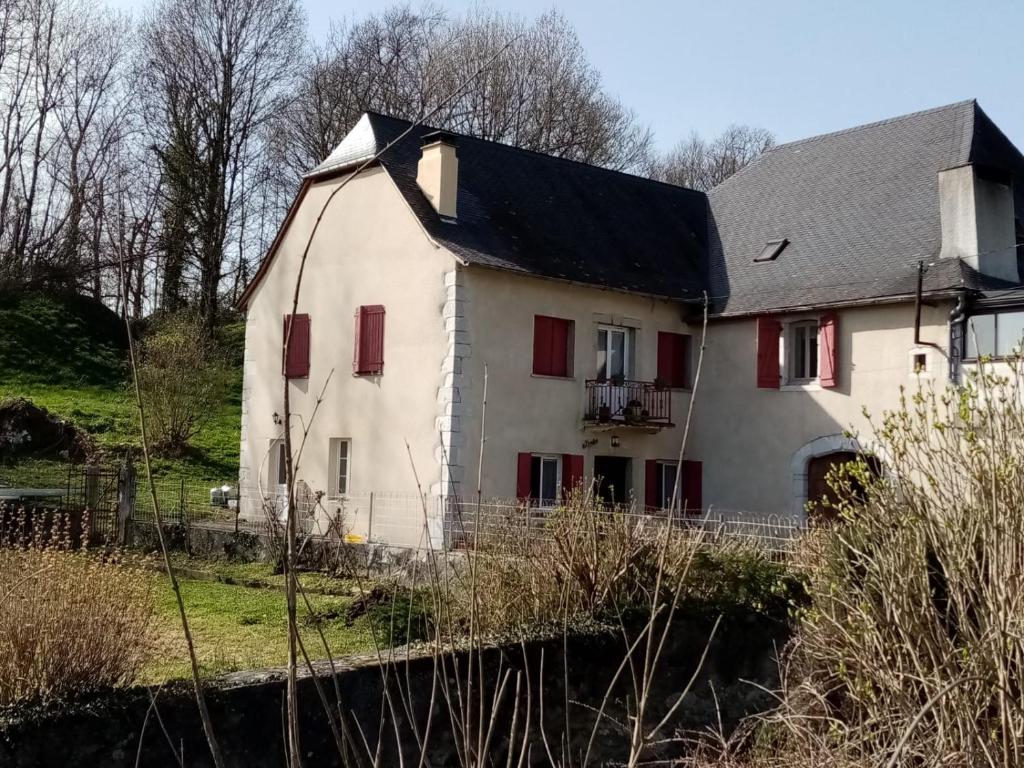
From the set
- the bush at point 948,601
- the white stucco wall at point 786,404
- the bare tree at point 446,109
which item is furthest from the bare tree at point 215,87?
the bush at point 948,601

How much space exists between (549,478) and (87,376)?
49.0 ft

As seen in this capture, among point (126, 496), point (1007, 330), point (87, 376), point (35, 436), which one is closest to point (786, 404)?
point (1007, 330)

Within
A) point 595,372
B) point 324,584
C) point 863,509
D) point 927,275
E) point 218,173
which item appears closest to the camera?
point 863,509

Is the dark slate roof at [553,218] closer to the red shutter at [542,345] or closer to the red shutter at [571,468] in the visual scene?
the red shutter at [542,345]

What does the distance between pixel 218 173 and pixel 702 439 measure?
19985mm

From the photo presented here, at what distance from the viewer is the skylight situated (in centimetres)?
1980

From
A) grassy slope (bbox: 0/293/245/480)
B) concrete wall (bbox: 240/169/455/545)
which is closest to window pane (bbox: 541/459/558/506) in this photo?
concrete wall (bbox: 240/169/455/545)

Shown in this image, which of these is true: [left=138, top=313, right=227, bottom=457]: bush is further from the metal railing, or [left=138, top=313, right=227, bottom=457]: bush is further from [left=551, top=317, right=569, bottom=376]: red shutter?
the metal railing

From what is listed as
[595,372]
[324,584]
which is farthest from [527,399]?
[324,584]

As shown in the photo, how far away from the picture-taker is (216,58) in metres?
33.6

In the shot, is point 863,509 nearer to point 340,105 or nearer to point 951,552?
point 951,552

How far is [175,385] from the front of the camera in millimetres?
23859

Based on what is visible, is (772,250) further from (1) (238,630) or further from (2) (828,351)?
(1) (238,630)

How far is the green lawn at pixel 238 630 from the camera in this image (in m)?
8.26
